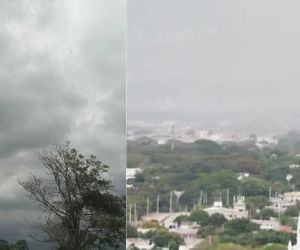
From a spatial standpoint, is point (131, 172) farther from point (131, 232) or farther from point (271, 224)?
point (271, 224)

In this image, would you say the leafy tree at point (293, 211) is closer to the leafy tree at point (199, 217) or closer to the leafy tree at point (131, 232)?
the leafy tree at point (199, 217)

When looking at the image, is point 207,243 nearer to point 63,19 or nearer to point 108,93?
point 108,93

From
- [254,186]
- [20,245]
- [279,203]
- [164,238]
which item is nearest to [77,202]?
[20,245]

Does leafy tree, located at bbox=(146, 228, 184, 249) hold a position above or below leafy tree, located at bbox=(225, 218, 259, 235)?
below

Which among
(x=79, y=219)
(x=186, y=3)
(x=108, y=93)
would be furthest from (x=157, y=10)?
(x=79, y=219)

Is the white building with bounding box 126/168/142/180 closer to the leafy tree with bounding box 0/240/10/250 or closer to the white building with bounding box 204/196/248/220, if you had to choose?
the white building with bounding box 204/196/248/220

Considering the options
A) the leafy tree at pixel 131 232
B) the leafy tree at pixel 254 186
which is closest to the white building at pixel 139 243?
the leafy tree at pixel 131 232

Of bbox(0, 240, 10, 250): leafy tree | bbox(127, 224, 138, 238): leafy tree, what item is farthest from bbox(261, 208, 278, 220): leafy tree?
bbox(0, 240, 10, 250): leafy tree
